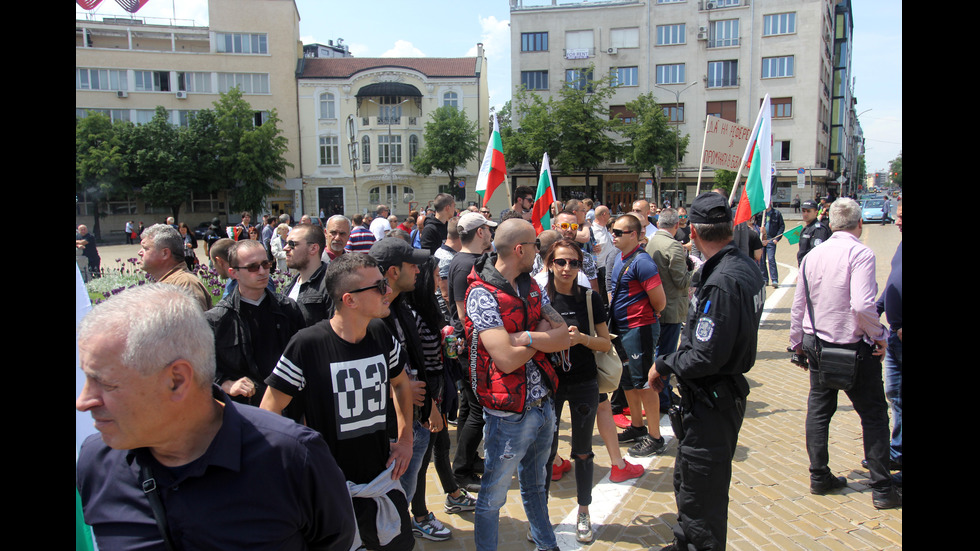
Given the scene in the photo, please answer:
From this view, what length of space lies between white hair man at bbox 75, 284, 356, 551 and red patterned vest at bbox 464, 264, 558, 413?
159cm

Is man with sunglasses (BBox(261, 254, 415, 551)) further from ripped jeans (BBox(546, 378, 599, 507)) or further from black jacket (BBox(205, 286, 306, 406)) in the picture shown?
ripped jeans (BBox(546, 378, 599, 507))

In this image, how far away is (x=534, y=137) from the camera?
42781 millimetres

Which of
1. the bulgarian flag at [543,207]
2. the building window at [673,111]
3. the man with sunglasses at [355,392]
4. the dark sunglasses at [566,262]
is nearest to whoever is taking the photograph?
the man with sunglasses at [355,392]

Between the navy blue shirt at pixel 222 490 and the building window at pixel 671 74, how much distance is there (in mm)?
50431

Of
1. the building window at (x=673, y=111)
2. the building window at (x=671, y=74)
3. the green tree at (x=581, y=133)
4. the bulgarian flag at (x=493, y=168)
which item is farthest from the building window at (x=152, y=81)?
the bulgarian flag at (x=493, y=168)

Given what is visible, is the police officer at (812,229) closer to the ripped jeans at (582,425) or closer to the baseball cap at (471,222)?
the baseball cap at (471,222)

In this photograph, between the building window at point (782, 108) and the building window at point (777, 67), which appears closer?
the building window at point (777, 67)

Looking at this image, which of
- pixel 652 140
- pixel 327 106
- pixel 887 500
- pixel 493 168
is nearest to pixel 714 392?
pixel 887 500

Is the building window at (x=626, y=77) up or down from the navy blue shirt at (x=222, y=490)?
up

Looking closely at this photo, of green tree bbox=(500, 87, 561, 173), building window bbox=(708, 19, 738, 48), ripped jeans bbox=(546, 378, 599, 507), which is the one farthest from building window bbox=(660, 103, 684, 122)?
ripped jeans bbox=(546, 378, 599, 507)

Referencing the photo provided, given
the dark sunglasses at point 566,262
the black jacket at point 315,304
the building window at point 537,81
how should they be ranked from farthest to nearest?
the building window at point 537,81, the black jacket at point 315,304, the dark sunglasses at point 566,262

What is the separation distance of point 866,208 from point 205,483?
43.9m

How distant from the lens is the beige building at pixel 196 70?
4609 centimetres
